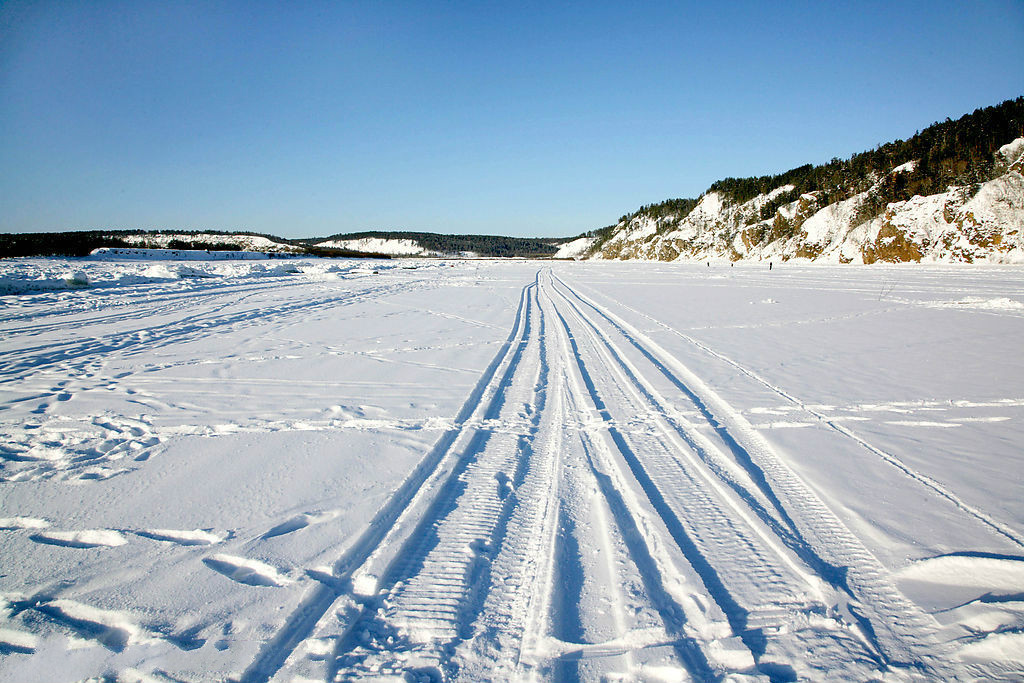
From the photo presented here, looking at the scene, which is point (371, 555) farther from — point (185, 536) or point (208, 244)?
point (208, 244)

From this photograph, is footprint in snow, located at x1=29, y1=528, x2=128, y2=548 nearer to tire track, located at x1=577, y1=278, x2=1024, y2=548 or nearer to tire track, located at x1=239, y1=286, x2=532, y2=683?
tire track, located at x1=239, y1=286, x2=532, y2=683

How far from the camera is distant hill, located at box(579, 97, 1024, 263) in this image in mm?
30094

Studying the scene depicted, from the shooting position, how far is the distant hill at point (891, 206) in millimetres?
30094

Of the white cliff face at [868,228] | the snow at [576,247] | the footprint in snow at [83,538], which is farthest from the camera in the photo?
the snow at [576,247]

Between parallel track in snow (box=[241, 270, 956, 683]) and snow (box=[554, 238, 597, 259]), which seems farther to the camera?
snow (box=[554, 238, 597, 259])

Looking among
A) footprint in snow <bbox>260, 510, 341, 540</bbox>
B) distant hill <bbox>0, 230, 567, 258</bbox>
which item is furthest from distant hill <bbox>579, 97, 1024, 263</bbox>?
distant hill <bbox>0, 230, 567, 258</bbox>

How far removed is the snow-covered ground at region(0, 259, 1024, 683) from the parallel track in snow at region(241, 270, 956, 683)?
1 centimetres

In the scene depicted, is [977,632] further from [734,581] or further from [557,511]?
[557,511]

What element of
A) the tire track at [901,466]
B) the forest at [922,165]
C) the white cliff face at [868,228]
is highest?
the forest at [922,165]

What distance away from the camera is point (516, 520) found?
9.05ft

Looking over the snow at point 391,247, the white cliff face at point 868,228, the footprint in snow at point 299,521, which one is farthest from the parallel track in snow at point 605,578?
the snow at point 391,247

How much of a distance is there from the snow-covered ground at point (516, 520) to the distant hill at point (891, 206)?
1411 inches

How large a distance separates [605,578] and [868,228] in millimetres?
48133

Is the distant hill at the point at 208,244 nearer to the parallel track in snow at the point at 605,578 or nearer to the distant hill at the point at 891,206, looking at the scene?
the parallel track in snow at the point at 605,578
